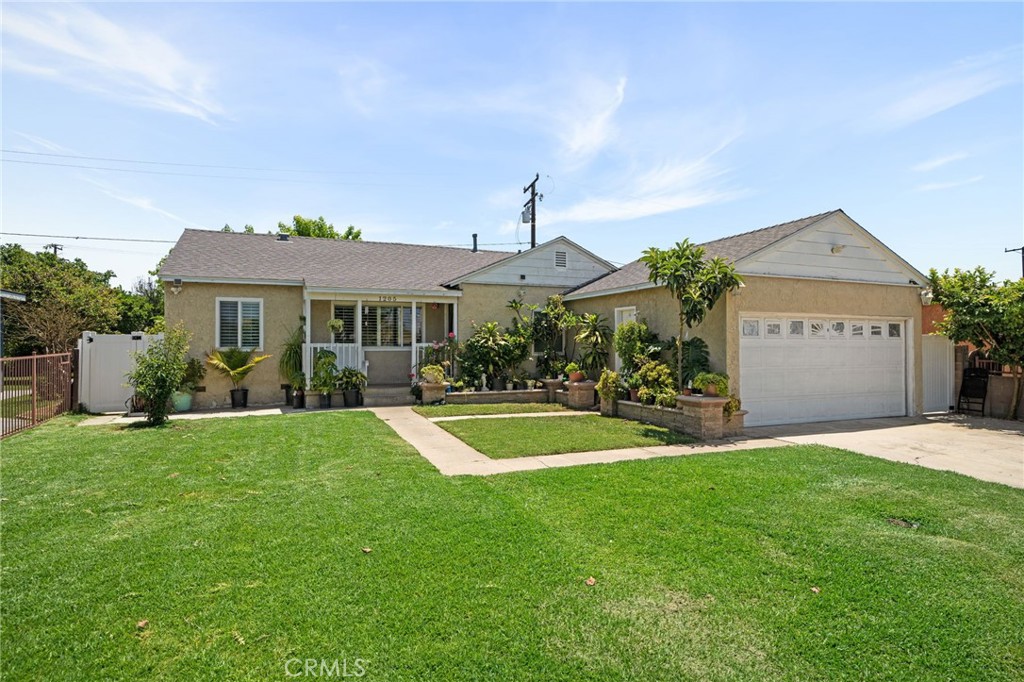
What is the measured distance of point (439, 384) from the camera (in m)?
13.8

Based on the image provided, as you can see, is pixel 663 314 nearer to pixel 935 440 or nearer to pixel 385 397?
pixel 935 440

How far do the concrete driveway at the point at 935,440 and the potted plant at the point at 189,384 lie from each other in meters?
13.3

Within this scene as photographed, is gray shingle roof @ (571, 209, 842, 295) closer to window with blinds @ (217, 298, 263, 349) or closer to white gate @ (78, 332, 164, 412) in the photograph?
window with blinds @ (217, 298, 263, 349)

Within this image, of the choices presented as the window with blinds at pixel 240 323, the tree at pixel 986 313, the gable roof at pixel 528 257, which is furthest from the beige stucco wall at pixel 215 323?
the tree at pixel 986 313

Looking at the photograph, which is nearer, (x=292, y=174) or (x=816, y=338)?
(x=816, y=338)

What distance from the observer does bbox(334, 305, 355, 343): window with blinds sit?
50.5ft

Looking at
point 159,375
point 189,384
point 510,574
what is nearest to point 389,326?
point 189,384

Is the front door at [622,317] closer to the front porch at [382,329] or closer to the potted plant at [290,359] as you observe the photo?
the front porch at [382,329]

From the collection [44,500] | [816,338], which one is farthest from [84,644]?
[816,338]

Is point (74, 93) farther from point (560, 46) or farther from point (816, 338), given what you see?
point (816, 338)

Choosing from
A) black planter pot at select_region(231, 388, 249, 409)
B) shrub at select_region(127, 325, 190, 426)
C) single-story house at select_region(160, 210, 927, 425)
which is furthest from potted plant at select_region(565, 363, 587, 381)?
shrub at select_region(127, 325, 190, 426)

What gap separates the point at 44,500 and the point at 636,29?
11.7 meters

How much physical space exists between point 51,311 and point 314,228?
17.5 meters

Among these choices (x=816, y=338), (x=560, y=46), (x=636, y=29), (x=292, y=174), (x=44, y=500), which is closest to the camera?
(x=44, y=500)
